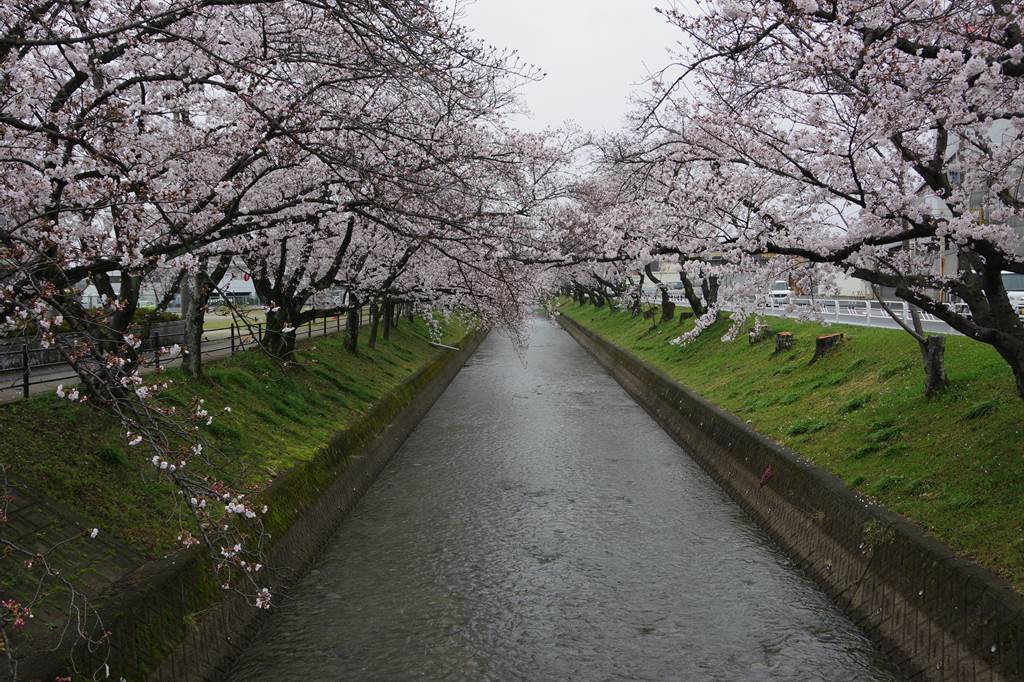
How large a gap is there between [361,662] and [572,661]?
7.25 feet

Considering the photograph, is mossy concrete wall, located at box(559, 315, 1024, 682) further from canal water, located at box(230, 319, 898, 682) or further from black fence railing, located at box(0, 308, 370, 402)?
black fence railing, located at box(0, 308, 370, 402)

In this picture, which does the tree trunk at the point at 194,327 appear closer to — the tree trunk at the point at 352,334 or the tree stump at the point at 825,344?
the tree trunk at the point at 352,334

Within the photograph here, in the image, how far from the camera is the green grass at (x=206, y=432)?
854 centimetres

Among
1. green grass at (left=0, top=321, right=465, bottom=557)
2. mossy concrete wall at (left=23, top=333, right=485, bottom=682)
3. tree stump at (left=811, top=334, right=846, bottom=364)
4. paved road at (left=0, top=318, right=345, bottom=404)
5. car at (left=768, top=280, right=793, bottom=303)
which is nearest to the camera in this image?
mossy concrete wall at (left=23, top=333, right=485, bottom=682)

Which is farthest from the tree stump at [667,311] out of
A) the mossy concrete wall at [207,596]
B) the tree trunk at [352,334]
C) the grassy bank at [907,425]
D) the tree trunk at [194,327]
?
the tree trunk at [194,327]

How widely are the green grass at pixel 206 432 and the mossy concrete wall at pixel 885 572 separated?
241 inches

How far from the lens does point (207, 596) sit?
828 centimetres

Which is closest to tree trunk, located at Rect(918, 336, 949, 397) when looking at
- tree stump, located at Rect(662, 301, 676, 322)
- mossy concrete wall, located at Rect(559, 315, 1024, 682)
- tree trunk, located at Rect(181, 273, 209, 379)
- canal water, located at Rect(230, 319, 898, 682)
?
mossy concrete wall, located at Rect(559, 315, 1024, 682)

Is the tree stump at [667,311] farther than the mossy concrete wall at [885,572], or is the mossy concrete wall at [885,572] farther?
the tree stump at [667,311]

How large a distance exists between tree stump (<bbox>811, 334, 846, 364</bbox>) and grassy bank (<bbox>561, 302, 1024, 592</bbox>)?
254mm

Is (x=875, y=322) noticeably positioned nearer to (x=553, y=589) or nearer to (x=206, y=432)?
(x=553, y=589)

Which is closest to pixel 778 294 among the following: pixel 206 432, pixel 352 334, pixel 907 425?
pixel 352 334

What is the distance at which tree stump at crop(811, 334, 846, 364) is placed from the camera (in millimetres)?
19531

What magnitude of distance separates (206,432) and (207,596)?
4.75 m
